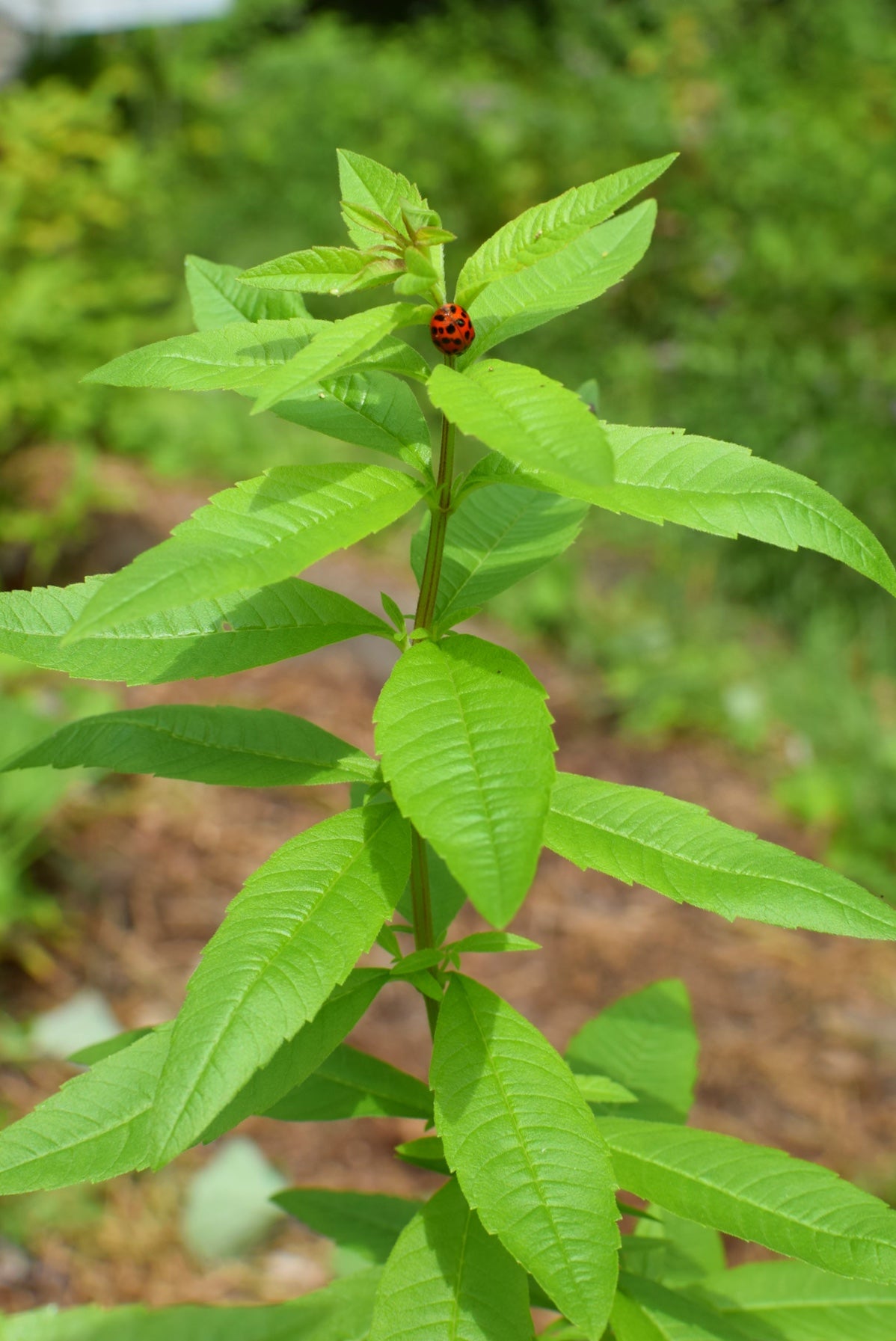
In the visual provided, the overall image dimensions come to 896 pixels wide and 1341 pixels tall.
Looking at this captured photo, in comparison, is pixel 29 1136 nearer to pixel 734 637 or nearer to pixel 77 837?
pixel 77 837

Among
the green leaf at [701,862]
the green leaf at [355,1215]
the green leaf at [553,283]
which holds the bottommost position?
the green leaf at [355,1215]

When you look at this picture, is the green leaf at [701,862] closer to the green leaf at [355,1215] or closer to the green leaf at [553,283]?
the green leaf at [553,283]

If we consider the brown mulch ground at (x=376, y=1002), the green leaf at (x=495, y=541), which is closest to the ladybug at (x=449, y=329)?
the green leaf at (x=495, y=541)

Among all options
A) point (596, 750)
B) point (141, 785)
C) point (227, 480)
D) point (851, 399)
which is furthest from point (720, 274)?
point (141, 785)

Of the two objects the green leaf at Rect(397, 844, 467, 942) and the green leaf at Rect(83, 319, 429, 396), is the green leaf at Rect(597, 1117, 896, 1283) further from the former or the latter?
the green leaf at Rect(83, 319, 429, 396)

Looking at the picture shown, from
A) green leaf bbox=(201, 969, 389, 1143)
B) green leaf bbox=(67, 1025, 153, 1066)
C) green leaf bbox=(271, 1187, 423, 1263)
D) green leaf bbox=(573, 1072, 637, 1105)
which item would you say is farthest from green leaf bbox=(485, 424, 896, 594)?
green leaf bbox=(271, 1187, 423, 1263)

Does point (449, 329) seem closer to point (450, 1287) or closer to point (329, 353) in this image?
point (329, 353)
